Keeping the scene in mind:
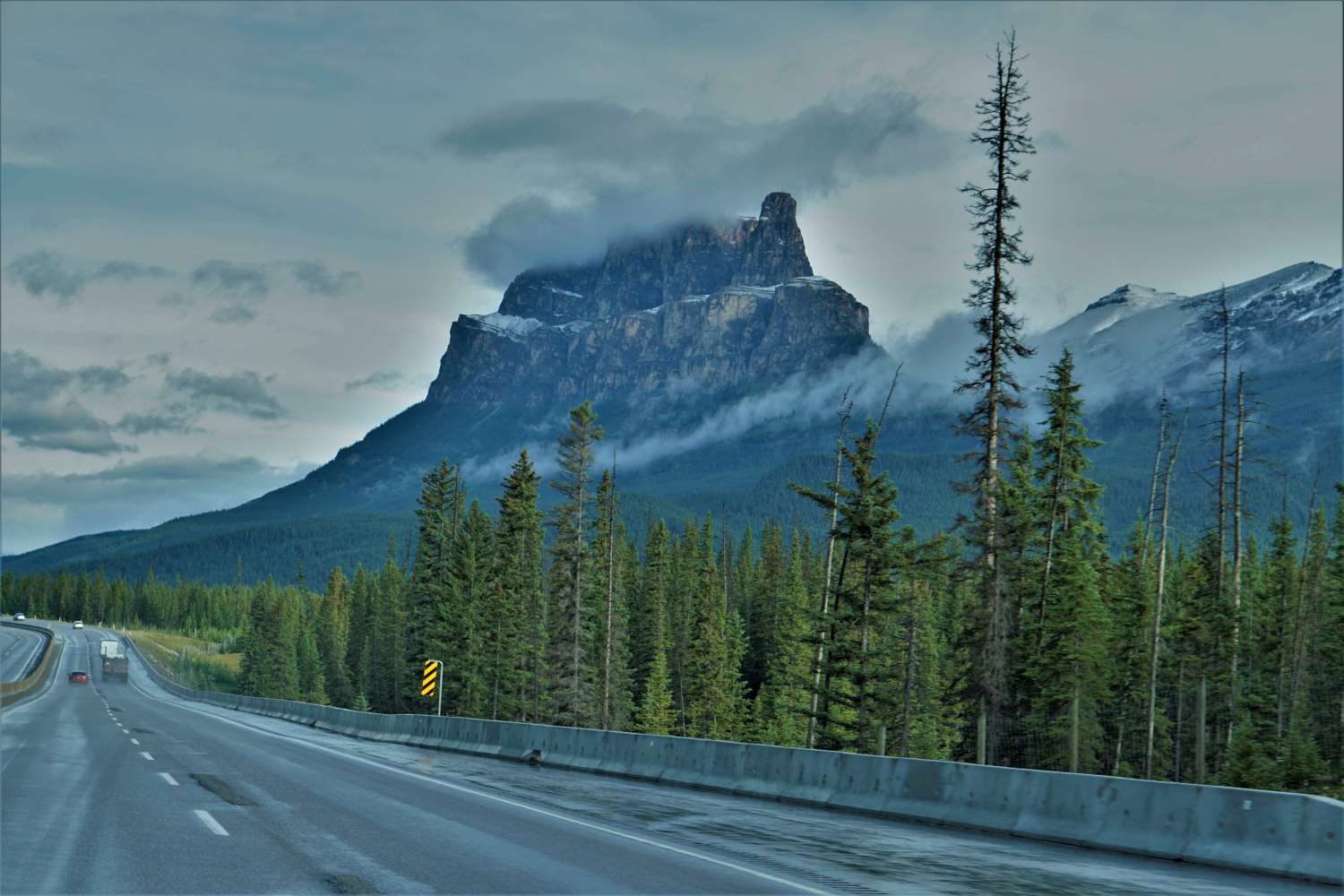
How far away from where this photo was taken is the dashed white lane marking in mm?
14655

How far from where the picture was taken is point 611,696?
274 ft

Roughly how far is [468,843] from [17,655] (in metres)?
167

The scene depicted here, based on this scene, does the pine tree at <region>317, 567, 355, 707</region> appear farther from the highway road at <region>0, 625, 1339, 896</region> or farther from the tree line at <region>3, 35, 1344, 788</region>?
the highway road at <region>0, 625, 1339, 896</region>

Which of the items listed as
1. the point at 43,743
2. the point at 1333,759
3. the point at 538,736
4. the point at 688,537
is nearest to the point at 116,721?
the point at 43,743

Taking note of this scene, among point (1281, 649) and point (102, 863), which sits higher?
point (1281, 649)

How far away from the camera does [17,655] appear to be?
162375 millimetres

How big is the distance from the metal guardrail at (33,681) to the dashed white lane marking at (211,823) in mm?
57491

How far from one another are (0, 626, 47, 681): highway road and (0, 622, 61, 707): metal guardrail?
92cm

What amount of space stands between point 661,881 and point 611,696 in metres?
72.5

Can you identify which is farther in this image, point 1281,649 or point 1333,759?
point 1281,649

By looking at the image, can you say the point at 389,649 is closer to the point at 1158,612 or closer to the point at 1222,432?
the point at 1158,612

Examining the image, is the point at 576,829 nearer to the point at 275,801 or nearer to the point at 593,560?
the point at 275,801

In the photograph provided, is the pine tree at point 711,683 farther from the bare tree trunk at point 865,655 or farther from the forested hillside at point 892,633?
the bare tree trunk at point 865,655

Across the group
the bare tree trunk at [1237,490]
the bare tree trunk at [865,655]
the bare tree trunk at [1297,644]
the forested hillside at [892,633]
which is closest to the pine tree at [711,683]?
the forested hillside at [892,633]
